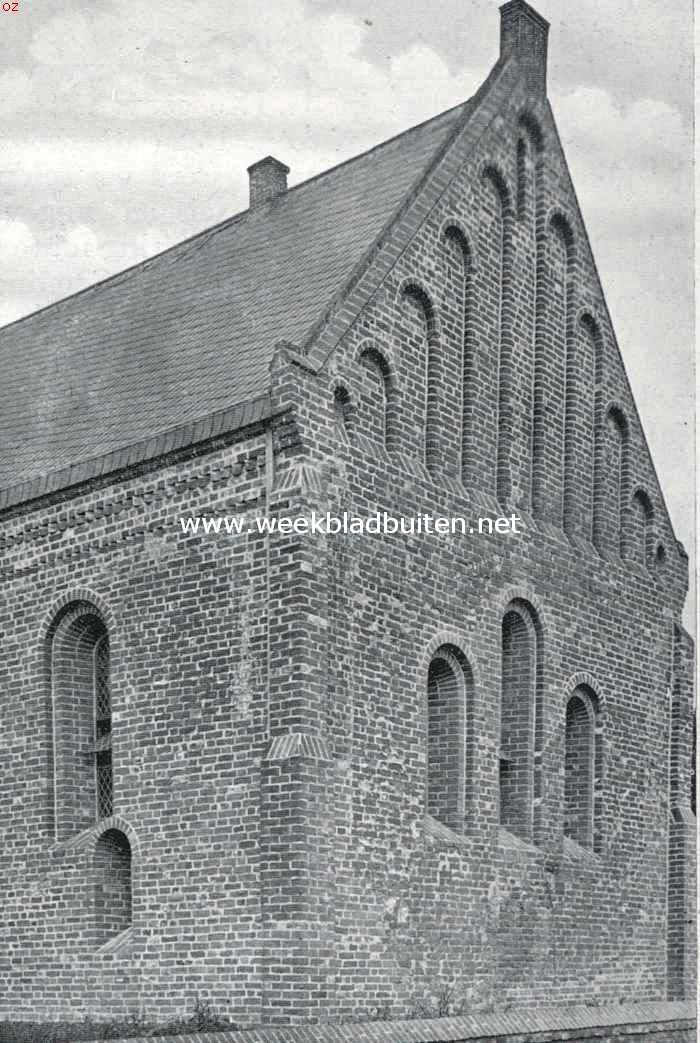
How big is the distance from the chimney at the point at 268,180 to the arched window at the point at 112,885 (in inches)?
409

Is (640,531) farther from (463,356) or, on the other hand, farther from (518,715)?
(463,356)

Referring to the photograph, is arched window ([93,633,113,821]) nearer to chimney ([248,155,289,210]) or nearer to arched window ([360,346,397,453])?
arched window ([360,346,397,453])

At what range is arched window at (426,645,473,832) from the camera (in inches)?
650

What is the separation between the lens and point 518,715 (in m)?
17.8

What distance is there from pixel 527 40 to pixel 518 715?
29.3 feet

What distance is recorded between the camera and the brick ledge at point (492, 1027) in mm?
12703

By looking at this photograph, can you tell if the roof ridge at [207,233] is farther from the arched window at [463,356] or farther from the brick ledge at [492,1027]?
the brick ledge at [492,1027]

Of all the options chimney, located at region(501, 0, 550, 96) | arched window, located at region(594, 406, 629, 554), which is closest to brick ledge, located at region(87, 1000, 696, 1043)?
arched window, located at region(594, 406, 629, 554)

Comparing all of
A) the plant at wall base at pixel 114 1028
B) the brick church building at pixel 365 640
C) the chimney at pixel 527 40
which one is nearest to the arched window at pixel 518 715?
the brick church building at pixel 365 640

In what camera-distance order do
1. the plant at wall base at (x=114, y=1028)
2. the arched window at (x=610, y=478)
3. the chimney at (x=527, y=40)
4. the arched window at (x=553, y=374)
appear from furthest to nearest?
the arched window at (x=610, y=478), the chimney at (x=527, y=40), the arched window at (x=553, y=374), the plant at wall base at (x=114, y=1028)

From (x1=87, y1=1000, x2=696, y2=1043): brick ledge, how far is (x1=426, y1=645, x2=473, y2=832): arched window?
2279mm

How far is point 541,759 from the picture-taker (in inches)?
699

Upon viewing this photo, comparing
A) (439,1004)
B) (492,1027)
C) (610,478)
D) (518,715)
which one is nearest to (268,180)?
(610,478)

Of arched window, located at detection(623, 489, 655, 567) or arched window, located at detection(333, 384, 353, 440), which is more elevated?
arched window, located at detection(333, 384, 353, 440)
